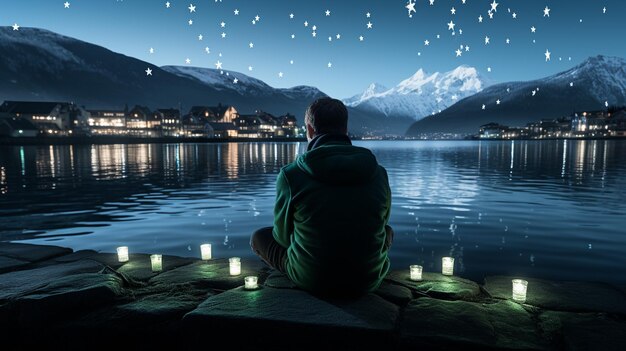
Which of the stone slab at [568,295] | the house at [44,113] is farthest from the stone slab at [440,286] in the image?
the house at [44,113]

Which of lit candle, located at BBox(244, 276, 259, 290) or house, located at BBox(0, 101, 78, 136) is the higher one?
house, located at BBox(0, 101, 78, 136)

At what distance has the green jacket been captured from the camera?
151 inches

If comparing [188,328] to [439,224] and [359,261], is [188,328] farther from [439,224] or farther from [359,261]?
[439,224]

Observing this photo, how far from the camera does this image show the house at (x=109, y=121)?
539 ft

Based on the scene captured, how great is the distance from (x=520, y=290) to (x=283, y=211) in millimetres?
3321

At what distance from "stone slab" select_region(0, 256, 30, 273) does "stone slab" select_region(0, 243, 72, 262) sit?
159 millimetres

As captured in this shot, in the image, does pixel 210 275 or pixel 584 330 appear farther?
pixel 210 275

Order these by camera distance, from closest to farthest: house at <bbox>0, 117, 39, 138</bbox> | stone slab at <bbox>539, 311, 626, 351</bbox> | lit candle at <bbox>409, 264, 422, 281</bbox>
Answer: stone slab at <bbox>539, 311, 626, 351</bbox>
lit candle at <bbox>409, 264, 422, 281</bbox>
house at <bbox>0, 117, 39, 138</bbox>

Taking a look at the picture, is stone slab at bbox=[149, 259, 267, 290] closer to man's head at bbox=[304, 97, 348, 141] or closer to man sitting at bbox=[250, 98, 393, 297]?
man sitting at bbox=[250, 98, 393, 297]

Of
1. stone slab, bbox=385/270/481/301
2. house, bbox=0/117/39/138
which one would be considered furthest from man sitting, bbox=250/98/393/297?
house, bbox=0/117/39/138

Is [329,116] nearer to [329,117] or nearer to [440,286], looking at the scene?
[329,117]

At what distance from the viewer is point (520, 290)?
16.6 ft

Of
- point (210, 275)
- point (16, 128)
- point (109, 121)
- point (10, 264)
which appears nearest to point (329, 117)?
point (210, 275)

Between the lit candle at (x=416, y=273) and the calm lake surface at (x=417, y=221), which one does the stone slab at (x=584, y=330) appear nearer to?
the lit candle at (x=416, y=273)
